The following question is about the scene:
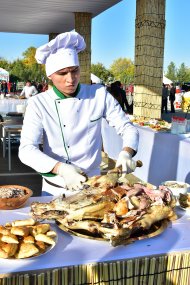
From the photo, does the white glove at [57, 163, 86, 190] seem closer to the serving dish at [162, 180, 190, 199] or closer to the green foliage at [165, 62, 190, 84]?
the serving dish at [162, 180, 190, 199]

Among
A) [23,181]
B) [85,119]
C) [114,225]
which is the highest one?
[85,119]

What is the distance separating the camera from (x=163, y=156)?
4234 mm

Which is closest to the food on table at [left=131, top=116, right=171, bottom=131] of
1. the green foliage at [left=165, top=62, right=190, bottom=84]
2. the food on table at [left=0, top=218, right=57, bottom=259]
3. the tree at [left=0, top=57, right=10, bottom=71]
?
the food on table at [left=0, top=218, right=57, bottom=259]

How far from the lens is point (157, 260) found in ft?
4.12

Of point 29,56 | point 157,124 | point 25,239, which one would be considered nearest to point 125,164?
point 25,239

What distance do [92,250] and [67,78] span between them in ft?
2.89

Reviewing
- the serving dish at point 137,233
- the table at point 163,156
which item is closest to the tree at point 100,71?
the table at point 163,156

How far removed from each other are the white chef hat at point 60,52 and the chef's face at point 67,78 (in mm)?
25

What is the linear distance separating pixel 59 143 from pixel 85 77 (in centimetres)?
815

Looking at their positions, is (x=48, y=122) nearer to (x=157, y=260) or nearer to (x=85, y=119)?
(x=85, y=119)

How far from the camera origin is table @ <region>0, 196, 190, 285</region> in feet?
3.75

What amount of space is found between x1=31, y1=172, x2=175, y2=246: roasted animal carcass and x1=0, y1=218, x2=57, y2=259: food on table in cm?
9

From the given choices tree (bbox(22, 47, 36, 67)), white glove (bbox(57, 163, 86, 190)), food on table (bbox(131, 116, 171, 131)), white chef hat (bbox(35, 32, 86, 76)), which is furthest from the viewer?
tree (bbox(22, 47, 36, 67))

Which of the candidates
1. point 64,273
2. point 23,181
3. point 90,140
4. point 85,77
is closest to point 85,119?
point 90,140
